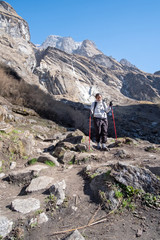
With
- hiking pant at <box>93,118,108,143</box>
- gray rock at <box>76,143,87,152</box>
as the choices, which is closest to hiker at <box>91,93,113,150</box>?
hiking pant at <box>93,118,108,143</box>

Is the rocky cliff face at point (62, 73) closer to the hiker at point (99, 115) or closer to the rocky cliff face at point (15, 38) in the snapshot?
the rocky cliff face at point (15, 38)

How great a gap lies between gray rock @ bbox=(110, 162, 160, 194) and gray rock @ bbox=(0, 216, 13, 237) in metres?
1.78

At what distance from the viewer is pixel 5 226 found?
6.52 feet

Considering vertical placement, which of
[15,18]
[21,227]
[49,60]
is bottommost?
[21,227]

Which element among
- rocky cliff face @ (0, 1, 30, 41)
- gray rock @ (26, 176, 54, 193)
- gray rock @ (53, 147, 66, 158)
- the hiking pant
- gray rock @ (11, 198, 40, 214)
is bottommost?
gray rock @ (11, 198, 40, 214)

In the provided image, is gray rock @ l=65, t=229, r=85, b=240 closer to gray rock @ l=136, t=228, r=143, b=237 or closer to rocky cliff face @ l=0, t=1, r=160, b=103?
gray rock @ l=136, t=228, r=143, b=237

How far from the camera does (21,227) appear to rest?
2.03 meters

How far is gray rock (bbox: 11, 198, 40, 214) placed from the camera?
2.34m

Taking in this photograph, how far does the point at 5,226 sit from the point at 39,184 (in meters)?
1.13

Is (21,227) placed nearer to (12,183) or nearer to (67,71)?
(12,183)

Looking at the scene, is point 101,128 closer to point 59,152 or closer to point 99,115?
point 99,115

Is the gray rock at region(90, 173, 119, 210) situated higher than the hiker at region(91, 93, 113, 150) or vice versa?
the hiker at region(91, 93, 113, 150)

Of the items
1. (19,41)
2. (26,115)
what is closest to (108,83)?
(19,41)

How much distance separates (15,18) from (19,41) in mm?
10667
